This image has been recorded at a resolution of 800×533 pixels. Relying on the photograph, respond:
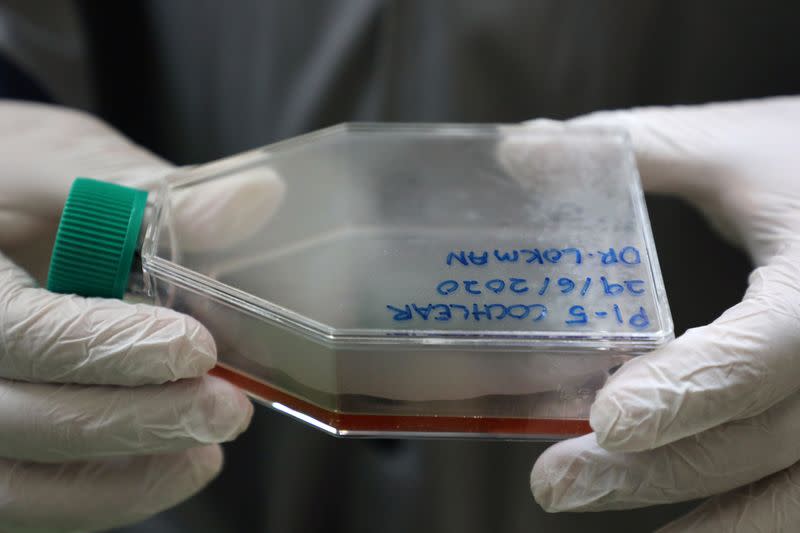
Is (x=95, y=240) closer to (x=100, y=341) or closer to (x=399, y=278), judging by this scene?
(x=100, y=341)

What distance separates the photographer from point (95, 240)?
2.04 feet

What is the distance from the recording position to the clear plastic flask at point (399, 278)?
0.58 m

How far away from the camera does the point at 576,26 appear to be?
886 millimetres

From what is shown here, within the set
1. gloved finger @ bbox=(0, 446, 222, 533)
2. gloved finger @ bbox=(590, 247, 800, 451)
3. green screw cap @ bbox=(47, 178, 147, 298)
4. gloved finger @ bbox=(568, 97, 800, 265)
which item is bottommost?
gloved finger @ bbox=(0, 446, 222, 533)

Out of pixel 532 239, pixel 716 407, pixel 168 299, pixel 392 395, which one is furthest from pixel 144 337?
pixel 716 407

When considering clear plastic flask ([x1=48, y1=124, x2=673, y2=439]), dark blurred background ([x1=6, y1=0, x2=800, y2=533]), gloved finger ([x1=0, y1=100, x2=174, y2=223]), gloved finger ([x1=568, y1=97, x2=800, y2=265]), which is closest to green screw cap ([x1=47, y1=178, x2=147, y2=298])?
clear plastic flask ([x1=48, y1=124, x2=673, y2=439])

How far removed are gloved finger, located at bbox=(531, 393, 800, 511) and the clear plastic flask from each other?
0.03 metres

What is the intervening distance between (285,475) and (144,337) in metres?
0.52

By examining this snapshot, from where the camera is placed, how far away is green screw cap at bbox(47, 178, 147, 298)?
0.62 m

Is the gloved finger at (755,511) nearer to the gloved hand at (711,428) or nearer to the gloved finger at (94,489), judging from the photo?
the gloved hand at (711,428)

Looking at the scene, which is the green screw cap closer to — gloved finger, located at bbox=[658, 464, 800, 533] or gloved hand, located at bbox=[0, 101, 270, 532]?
gloved hand, located at bbox=[0, 101, 270, 532]

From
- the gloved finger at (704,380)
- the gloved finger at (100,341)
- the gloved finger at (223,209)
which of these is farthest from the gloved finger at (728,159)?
the gloved finger at (100,341)

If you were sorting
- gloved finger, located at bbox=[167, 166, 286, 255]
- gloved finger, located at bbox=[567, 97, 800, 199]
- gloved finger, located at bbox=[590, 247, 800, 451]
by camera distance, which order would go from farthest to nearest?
gloved finger, located at bbox=[567, 97, 800, 199] → gloved finger, located at bbox=[167, 166, 286, 255] → gloved finger, located at bbox=[590, 247, 800, 451]

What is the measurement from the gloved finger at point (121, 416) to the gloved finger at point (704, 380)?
32 cm
